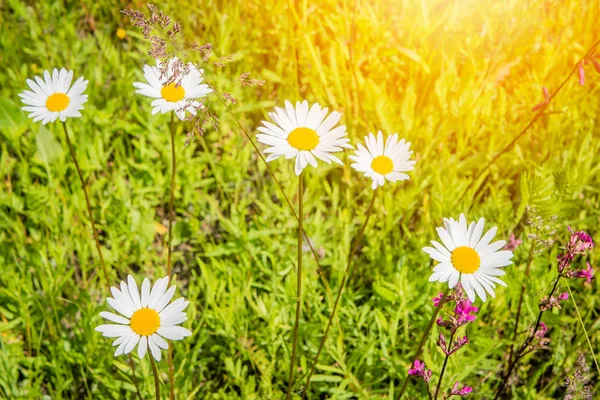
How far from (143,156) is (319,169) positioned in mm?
791

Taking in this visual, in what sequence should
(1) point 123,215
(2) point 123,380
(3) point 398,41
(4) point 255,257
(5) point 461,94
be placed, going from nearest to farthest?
(2) point 123,380
(4) point 255,257
(1) point 123,215
(5) point 461,94
(3) point 398,41

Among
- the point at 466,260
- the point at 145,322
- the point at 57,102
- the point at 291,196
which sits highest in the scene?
the point at 291,196

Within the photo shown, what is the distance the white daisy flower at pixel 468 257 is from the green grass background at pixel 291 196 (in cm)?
44

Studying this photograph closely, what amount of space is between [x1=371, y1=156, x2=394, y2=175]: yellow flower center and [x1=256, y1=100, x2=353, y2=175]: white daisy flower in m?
0.14

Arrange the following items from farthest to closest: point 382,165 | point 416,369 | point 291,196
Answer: point 291,196, point 382,165, point 416,369

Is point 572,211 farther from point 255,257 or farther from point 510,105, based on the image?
point 255,257

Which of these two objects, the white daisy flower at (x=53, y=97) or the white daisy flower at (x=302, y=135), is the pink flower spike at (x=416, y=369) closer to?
the white daisy flower at (x=302, y=135)

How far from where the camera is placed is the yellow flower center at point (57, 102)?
4.72 ft

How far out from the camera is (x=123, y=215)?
220 cm

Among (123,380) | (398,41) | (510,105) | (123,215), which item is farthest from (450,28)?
(123,380)

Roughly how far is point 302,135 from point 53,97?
728mm

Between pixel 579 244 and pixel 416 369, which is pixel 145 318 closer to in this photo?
pixel 416 369

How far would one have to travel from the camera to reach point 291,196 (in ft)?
7.13

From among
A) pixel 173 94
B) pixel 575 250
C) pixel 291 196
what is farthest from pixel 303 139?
pixel 291 196
